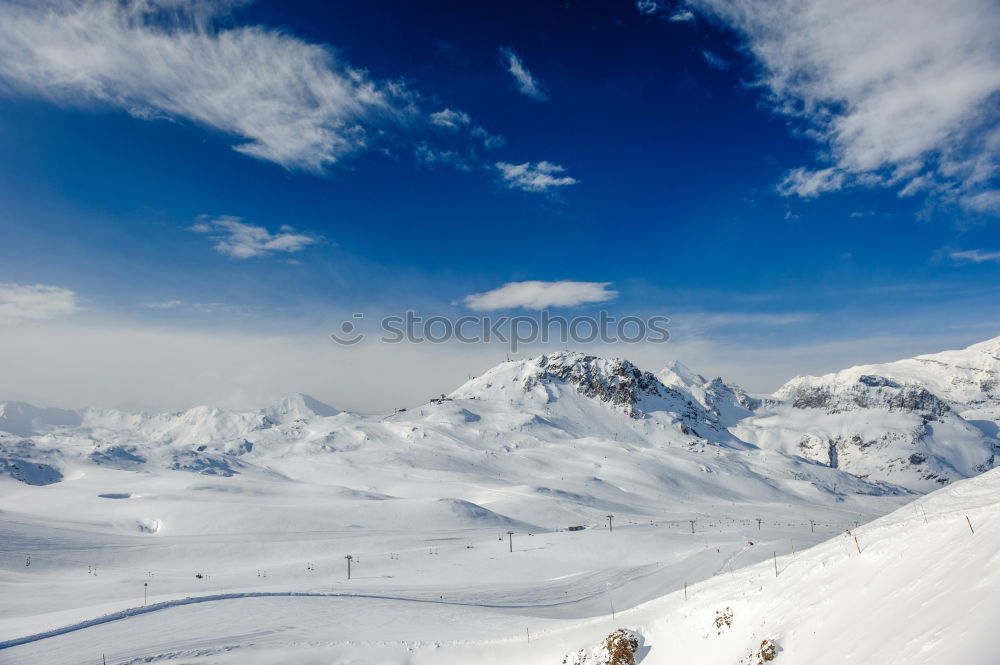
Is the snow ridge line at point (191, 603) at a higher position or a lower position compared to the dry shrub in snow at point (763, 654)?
lower

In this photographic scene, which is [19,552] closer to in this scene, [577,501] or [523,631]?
[523,631]

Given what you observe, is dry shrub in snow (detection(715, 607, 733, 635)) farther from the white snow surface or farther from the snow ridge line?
the snow ridge line

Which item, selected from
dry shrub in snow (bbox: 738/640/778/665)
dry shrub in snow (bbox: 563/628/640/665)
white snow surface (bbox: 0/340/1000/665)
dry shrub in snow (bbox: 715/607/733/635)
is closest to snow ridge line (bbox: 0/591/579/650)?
white snow surface (bbox: 0/340/1000/665)

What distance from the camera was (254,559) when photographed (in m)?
68.7

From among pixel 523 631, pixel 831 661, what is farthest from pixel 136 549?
pixel 831 661

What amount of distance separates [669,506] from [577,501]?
3002cm

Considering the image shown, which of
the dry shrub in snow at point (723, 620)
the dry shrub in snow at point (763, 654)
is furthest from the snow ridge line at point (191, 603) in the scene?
the dry shrub in snow at point (763, 654)

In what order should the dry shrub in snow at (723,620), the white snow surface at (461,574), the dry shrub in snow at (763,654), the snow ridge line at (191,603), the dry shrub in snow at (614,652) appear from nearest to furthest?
1. the white snow surface at (461,574)
2. the dry shrub in snow at (763,654)
3. the dry shrub in snow at (723,620)
4. the dry shrub in snow at (614,652)
5. the snow ridge line at (191,603)

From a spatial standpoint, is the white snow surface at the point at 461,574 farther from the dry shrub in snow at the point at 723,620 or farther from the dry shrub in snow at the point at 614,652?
the dry shrub in snow at the point at 614,652

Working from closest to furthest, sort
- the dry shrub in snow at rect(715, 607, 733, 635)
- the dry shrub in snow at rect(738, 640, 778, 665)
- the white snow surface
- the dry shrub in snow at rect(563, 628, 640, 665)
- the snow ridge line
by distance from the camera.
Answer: the white snow surface
the dry shrub in snow at rect(738, 640, 778, 665)
the dry shrub in snow at rect(715, 607, 733, 635)
the dry shrub in snow at rect(563, 628, 640, 665)
the snow ridge line

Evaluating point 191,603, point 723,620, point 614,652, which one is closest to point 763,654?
point 723,620

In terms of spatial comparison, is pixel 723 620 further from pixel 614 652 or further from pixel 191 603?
pixel 191 603

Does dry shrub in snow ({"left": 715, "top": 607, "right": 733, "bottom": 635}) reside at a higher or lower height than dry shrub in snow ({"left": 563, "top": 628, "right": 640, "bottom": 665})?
higher

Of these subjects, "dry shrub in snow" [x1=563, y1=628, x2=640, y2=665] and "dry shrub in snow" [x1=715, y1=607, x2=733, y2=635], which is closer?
"dry shrub in snow" [x1=715, y1=607, x2=733, y2=635]
